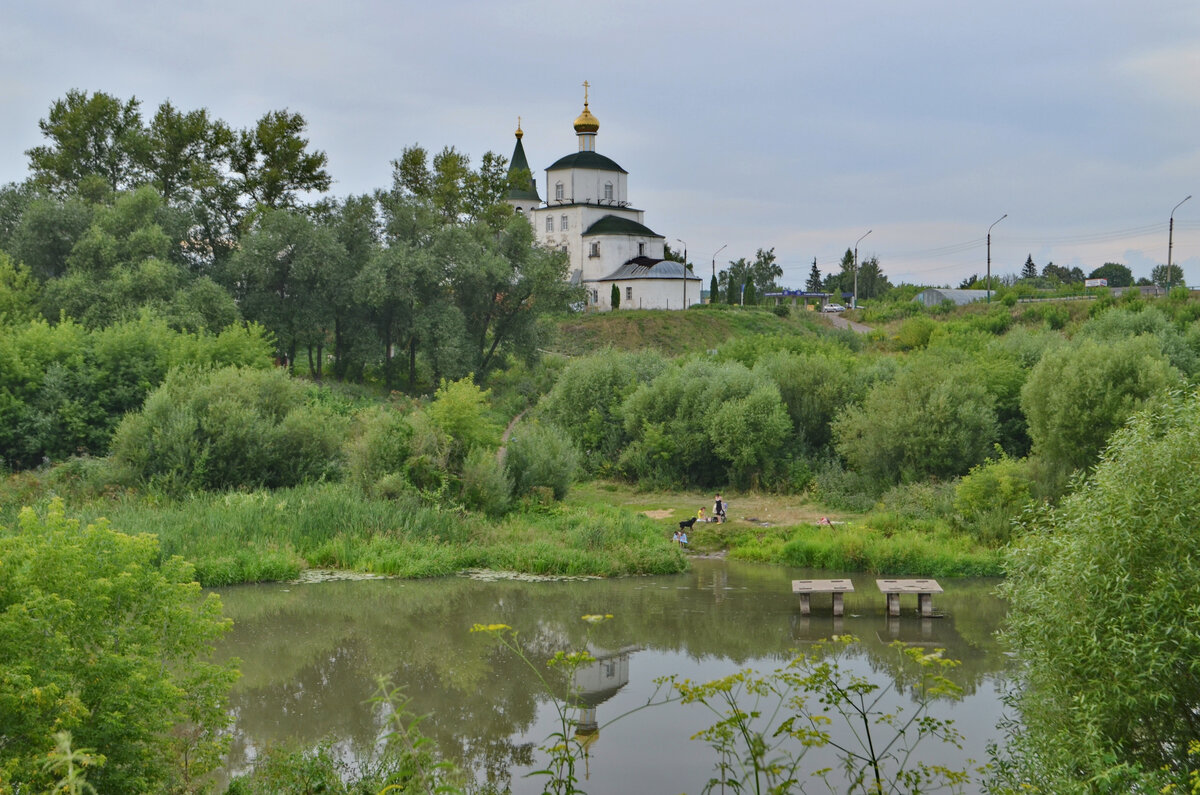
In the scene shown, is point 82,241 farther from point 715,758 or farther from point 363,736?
point 715,758

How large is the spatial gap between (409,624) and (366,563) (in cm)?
333

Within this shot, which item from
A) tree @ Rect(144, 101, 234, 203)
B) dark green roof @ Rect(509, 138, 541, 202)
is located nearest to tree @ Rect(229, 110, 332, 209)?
tree @ Rect(144, 101, 234, 203)

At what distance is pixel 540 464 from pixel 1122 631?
54.6ft

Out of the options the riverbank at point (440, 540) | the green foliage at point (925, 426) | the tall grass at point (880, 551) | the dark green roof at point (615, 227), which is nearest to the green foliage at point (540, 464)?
the riverbank at point (440, 540)

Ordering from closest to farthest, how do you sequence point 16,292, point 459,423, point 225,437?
point 225,437 → point 459,423 → point 16,292

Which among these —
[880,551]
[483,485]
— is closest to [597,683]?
[880,551]

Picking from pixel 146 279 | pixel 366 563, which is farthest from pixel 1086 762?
pixel 146 279

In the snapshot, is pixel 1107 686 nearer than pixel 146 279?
Yes

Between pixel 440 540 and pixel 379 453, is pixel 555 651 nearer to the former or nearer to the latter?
pixel 440 540

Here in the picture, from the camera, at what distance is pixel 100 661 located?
8078mm

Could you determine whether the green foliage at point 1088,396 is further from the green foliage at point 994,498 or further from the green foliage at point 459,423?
the green foliage at point 459,423

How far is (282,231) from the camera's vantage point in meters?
36.6

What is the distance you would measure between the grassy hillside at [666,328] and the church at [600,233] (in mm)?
4913

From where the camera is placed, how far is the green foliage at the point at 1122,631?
8.36 meters
